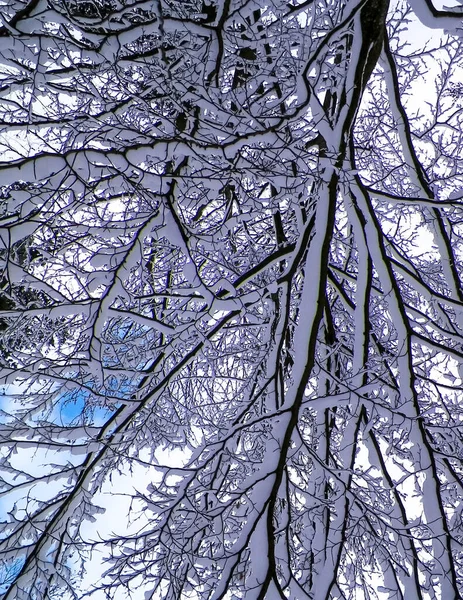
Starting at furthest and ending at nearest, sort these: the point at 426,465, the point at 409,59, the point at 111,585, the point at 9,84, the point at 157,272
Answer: the point at 157,272 < the point at 409,59 < the point at 9,84 < the point at 426,465 < the point at 111,585

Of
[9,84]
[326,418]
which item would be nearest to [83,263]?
[9,84]

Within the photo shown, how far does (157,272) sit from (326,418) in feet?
6.80

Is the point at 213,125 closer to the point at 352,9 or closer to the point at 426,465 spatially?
the point at 352,9

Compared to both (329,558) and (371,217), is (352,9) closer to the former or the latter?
(371,217)

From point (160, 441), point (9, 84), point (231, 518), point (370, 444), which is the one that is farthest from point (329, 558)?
point (9, 84)

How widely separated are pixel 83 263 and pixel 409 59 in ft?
11.2

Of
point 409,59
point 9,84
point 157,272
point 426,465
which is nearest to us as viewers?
point 426,465

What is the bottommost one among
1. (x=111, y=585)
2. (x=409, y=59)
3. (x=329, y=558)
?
(x=111, y=585)

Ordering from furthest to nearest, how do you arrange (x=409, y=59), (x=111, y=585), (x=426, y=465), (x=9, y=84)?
(x=409, y=59) → (x=9, y=84) → (x=426, y=465) → (x=111, y=585)

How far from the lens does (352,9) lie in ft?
8.21

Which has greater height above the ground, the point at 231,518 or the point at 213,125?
the point at 213,125

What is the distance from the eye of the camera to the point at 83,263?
425cm

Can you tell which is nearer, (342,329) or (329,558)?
(329,558)

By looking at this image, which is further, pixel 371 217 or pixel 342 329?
pixel 342 329
